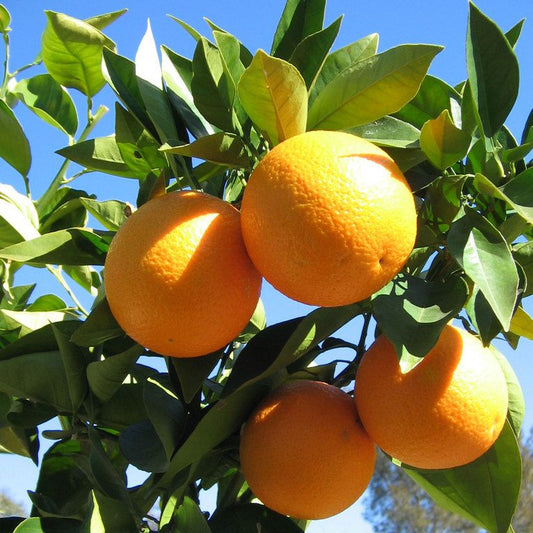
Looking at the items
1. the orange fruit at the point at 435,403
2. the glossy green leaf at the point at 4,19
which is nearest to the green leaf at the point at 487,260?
the orange fruit at the point at 435,403

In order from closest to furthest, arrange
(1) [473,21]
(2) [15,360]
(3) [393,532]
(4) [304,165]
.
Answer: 1. (4) [304,165]
2. (1) [473,21]
3. (2) [15,360]
4. (3) [393,532]

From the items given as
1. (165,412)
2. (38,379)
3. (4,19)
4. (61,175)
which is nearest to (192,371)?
(165,412)

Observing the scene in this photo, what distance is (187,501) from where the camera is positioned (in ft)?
2.86

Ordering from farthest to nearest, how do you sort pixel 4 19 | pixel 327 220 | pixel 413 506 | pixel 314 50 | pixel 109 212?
pixel 413 506
pixel 4 19
pixel 109 212
pixel 314 50
pixel 327 220

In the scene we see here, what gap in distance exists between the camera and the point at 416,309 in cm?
83

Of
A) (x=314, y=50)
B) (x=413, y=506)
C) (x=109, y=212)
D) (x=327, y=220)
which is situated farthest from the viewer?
(x=413, y=506)

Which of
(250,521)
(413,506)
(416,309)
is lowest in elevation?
(413,506)

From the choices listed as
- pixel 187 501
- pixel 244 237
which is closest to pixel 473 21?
pixel 244 237

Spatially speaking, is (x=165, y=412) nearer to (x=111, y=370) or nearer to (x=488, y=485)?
(x=111, y=370)

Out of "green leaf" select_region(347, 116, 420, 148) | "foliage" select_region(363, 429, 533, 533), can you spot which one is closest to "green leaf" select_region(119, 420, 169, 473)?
"green leaf" select_region(347, 116, 420, 148)

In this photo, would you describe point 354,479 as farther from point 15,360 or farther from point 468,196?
point 15,360

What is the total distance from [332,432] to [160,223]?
32 centimetres

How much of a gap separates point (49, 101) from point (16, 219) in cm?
37

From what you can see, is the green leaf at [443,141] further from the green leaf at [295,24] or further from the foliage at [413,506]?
the foliage at [413,506]
